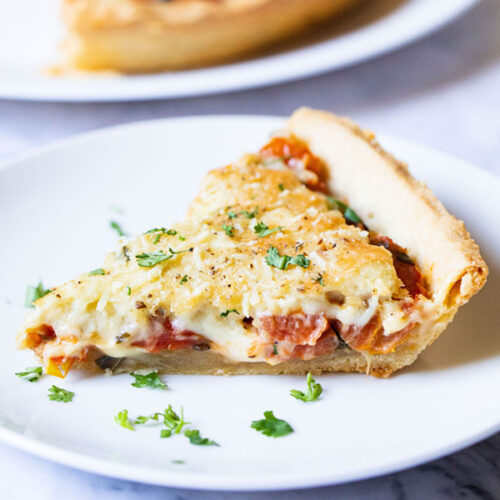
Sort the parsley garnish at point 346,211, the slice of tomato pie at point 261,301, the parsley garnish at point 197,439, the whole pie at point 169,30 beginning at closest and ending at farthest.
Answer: the parsley garnish at point 197,439 → the slice of tomato pie at point 261,301 → the parsley garnish at point 346,211 → the whole pie at point 169,30

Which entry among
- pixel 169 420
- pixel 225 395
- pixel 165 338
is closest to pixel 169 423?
pixel 169 420

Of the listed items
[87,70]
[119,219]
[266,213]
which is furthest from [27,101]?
[266,213]

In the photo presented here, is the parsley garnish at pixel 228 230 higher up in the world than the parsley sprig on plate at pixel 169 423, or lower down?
higher up

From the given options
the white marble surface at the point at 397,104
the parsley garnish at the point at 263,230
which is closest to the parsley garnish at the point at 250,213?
the parsley garnish at the point at 263,230

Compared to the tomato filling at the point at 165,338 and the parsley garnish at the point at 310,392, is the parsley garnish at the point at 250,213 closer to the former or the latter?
the tomato filling at the point at 165,338

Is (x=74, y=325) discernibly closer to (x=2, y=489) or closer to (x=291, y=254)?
(x=2, y=489)

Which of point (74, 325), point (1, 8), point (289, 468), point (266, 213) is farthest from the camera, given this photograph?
point (1, 8)

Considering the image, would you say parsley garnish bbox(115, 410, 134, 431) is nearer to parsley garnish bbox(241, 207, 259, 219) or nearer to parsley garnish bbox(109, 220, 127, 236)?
parsley garnish bbox(241, 207, 259, 219)
